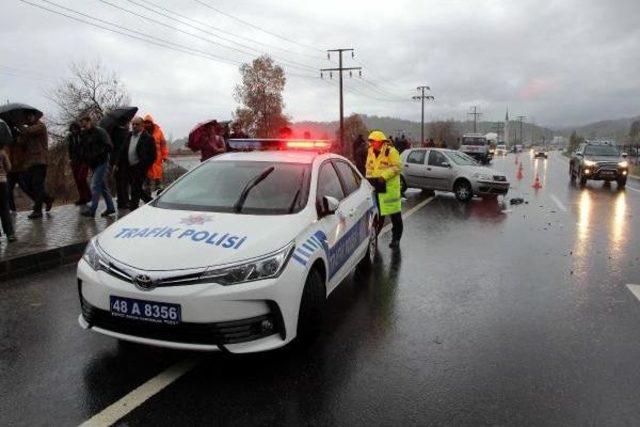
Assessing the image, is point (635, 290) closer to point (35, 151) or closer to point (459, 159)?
point (35, 151)

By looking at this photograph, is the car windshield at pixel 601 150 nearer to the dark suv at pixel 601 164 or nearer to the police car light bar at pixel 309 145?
the dark suv at pixel 601 164

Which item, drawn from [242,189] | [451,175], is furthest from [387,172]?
[451,175]

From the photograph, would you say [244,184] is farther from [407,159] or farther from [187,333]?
[407,159]

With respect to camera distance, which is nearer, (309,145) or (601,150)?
(309,145)

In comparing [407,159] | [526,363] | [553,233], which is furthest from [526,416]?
[407,159]

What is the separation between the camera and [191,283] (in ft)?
11.5

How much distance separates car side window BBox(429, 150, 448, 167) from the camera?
1572 centimetres

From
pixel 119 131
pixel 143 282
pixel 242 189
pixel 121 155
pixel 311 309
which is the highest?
pixel 119 131

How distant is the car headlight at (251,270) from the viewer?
3.55 meters

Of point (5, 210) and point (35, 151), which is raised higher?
point (35, 151)

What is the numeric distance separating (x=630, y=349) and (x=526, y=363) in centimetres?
100

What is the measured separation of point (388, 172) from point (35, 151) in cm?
644

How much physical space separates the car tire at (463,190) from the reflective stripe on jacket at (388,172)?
7.26 m

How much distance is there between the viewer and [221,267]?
3572 millimetres
